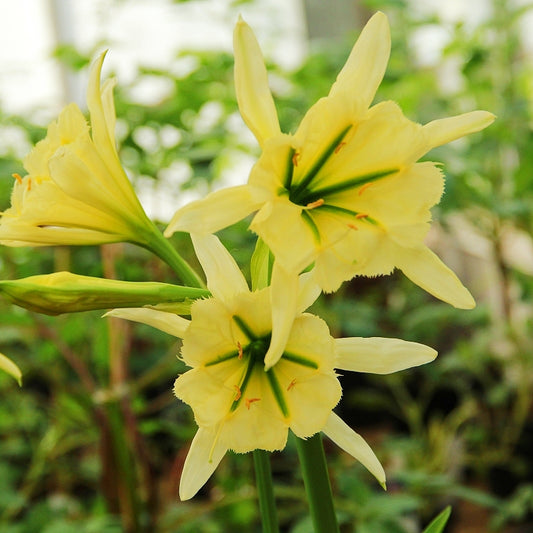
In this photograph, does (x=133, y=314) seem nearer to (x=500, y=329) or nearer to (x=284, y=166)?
(x=284, y=166)

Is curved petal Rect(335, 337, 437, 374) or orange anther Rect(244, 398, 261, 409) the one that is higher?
curved petal Rect(335, 337, 437, 374)

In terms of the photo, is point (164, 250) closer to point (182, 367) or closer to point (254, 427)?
point (254, 427)

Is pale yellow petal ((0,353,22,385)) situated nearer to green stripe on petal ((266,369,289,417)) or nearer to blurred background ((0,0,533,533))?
green stripe on petal ((266,369,289,417))

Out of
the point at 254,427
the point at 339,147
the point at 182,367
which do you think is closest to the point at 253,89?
the point at 339,147

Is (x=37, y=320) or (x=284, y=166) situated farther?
(x=37, y=320)

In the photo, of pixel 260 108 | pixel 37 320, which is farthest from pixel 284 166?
pixel 37 320

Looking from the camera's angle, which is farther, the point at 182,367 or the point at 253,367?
the point at 182,367

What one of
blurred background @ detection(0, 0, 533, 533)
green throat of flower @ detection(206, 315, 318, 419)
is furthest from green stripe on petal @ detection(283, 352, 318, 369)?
blurred background @ detection(0, 0, 533, 533)
